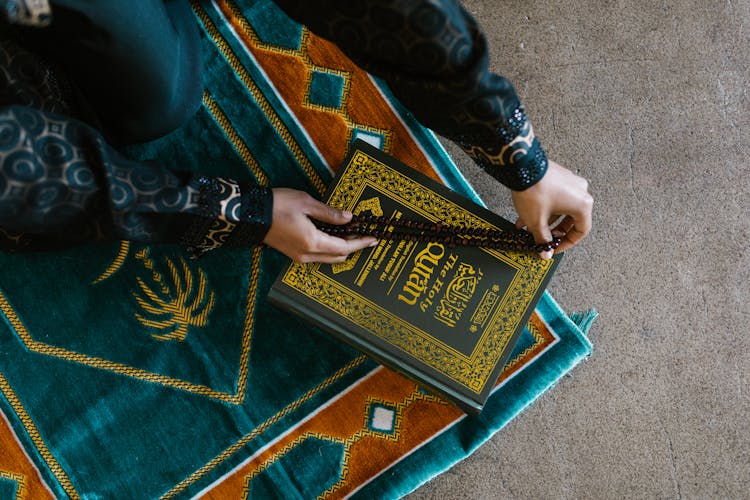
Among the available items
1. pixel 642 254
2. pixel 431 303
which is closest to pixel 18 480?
pixel 431 303

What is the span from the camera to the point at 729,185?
0.85 meters

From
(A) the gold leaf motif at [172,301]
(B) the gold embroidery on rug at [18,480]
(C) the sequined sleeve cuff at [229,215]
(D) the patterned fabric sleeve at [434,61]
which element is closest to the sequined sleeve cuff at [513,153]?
(D) the patterned fabric sleeve at [434,61]

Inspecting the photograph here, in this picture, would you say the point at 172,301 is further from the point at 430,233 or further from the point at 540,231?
the point at 540,231

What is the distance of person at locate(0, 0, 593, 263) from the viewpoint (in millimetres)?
479

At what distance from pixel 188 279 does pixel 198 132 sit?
0.21m

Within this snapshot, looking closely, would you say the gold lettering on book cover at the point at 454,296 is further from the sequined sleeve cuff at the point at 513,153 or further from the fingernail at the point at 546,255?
the sequined sleeve cuff at the point at 513,153

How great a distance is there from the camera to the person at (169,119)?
479 millimetres

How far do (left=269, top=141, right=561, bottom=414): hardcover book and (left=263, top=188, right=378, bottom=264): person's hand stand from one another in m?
0.02

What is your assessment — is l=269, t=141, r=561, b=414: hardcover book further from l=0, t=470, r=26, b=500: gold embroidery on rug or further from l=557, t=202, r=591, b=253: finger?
l=0, t=470, r=26, b=500: gold embroidery on rug

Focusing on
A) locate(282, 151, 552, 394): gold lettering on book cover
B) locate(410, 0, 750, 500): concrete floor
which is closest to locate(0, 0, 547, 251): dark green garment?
locate(282, 151, 552, 394): gold lettering on book cover

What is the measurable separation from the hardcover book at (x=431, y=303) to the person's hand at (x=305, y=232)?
0.02 meters

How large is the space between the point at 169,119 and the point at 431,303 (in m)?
0.41

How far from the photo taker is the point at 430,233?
711mm

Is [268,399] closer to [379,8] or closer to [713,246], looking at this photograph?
[379,8]
